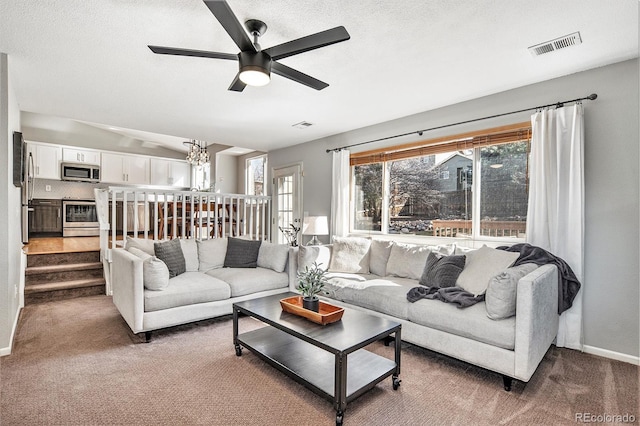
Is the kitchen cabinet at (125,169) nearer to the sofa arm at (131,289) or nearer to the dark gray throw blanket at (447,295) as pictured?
the sofa arm at (131,289)

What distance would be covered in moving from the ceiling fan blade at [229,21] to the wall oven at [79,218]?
7.36m

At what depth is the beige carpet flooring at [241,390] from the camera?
1.88 m

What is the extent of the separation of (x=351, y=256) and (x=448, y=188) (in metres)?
1.45

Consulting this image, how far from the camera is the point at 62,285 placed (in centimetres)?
443

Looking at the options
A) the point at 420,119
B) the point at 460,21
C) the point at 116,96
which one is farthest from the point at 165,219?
the point at 460,21

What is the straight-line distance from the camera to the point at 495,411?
6.44ft

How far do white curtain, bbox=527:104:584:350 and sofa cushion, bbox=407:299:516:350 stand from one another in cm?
102

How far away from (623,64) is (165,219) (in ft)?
18.6

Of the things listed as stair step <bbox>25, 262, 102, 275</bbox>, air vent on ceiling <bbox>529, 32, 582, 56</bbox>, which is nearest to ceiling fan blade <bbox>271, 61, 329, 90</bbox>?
air vent on ceiling <bbox>529, 32, 582, 56</bbox>

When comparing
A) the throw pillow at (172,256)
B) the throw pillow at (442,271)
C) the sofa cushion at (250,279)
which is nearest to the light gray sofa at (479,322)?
the throw pillow at (442,271)

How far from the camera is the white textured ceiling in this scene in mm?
2059

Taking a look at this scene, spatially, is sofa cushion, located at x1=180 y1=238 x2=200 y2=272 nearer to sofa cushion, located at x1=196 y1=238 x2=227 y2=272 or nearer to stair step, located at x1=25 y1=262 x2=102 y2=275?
sofa cushion, located at x1=196 y1=238 x2=227 y2=272

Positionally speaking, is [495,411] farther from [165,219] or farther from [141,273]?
[165,219]

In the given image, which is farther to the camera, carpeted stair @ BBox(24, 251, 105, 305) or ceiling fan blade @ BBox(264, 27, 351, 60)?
carpeted stair @ BBox(24, 251, 105, 305)
